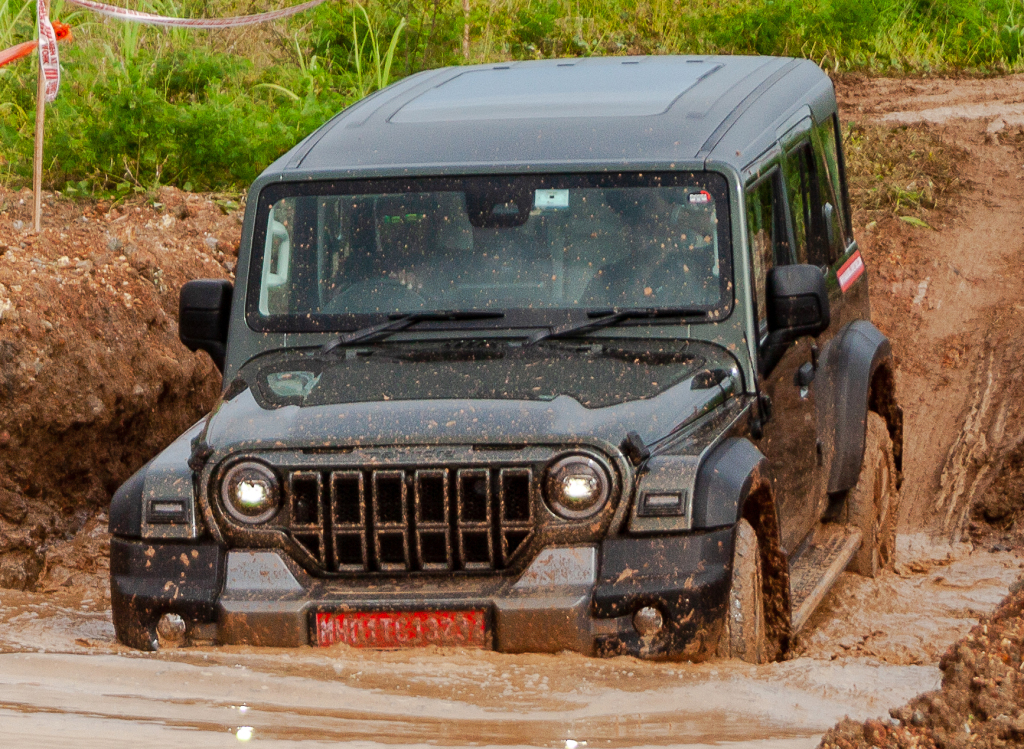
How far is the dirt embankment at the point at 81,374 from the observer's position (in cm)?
673

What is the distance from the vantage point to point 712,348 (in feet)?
15.3

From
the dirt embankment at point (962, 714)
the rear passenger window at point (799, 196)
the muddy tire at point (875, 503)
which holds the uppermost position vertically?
the rear passenger window at point (799, 196)

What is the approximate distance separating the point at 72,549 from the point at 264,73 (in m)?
6.60

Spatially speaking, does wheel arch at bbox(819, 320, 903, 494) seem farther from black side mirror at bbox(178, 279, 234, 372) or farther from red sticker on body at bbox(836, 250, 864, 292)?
black side mirror at bbox(178, 279, 234, 372)

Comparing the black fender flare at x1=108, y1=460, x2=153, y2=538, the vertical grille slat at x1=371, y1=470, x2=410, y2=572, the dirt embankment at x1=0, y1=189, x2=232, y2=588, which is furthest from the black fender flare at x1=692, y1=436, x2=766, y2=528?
the dirt embankment at x1=0, y1=189, x2=232, y2=588

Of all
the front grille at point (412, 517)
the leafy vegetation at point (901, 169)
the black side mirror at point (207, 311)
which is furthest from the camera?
the leafy vegetation at point (901, 169)

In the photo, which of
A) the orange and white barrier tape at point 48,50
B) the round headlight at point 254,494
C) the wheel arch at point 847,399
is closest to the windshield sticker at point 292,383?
the round headlight at point 254,494

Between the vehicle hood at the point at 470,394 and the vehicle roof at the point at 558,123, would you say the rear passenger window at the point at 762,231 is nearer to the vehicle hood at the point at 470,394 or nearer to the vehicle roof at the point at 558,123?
the vehicle roof at the point at 558,123

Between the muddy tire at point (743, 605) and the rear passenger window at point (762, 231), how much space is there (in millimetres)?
847

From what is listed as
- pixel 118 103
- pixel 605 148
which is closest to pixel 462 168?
pixel 605 148

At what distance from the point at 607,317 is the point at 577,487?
32.2 inches

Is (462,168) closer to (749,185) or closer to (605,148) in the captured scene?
(605,148)

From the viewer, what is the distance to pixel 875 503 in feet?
20.2

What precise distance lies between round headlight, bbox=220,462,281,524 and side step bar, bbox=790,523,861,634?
1672 mm
